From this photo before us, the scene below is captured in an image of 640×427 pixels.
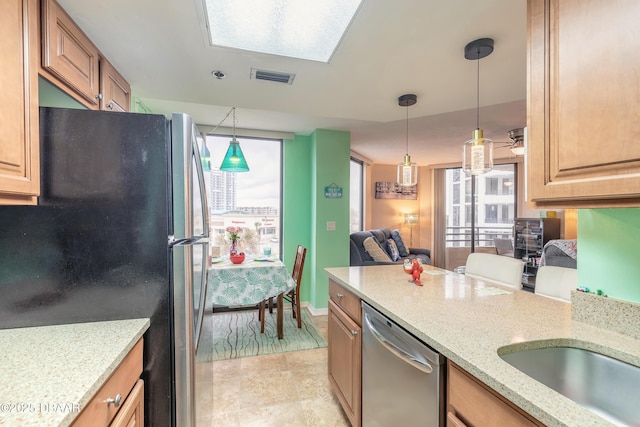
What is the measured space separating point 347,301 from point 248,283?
1457mm

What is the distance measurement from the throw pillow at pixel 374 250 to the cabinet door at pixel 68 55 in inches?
157

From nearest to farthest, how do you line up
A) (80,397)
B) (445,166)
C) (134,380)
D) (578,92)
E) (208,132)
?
(80,397)
(578,92)
(134,380)
(208,132)
(445,166)

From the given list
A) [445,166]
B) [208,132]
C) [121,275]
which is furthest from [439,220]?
[121,275]

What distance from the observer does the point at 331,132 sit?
3.88m

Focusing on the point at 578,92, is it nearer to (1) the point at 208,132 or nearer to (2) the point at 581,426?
(2) the point at 581,426

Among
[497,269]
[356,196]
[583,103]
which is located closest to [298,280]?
[497,269]

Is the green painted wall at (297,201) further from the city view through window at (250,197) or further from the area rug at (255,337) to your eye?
the area rug at (255,337)

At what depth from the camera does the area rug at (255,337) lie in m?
2.79

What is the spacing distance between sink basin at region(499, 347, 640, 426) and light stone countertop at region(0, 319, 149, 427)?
123 cm

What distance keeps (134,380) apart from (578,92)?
5.82 feet

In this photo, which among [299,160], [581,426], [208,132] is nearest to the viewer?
[581,426]

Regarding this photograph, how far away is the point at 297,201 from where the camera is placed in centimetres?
411

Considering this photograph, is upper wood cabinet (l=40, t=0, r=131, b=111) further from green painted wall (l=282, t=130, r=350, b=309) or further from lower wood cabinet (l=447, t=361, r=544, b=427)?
green painted wall (l=282, t=130, r=350, b=309)

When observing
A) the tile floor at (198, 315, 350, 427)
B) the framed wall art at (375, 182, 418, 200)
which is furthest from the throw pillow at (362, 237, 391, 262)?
the tile floor at (198, 315, 350, 427)
